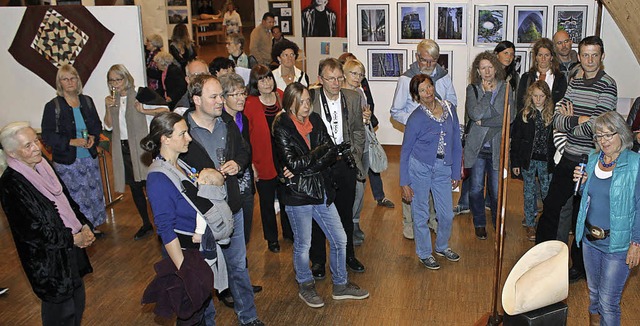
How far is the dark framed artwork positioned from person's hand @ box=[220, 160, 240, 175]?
9142mm

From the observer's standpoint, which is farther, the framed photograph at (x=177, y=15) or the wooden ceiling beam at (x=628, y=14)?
the framed photograph at (x=177, y=15)

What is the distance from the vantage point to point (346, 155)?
508 centimetres

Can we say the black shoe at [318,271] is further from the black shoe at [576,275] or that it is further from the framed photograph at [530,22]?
Result: the framed photograph at [530,22]

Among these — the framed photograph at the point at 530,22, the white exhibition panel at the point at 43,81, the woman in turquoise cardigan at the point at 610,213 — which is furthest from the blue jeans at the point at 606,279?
the white exhibition panel at the point at 43,81

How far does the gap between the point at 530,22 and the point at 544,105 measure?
2.80m

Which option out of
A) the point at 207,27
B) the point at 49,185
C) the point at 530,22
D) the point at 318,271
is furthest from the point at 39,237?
the point at 207,27

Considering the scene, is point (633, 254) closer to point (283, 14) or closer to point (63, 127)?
point (63, 127)

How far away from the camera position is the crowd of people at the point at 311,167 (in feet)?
12.3

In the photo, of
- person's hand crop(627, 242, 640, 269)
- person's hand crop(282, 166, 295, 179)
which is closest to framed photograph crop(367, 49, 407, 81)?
person's hand crop(282, 166, 295, 179)

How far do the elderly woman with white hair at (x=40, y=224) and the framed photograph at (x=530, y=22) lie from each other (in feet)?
20.4

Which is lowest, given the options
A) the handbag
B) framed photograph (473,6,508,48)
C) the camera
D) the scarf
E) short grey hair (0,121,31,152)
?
the handbag

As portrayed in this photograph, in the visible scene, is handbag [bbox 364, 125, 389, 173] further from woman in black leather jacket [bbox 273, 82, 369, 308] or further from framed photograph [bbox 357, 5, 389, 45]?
framed photograph [bbox 357, 5, 389, 45]

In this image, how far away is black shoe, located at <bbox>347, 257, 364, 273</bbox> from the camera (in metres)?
5.65

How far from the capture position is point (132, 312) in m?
5.08
